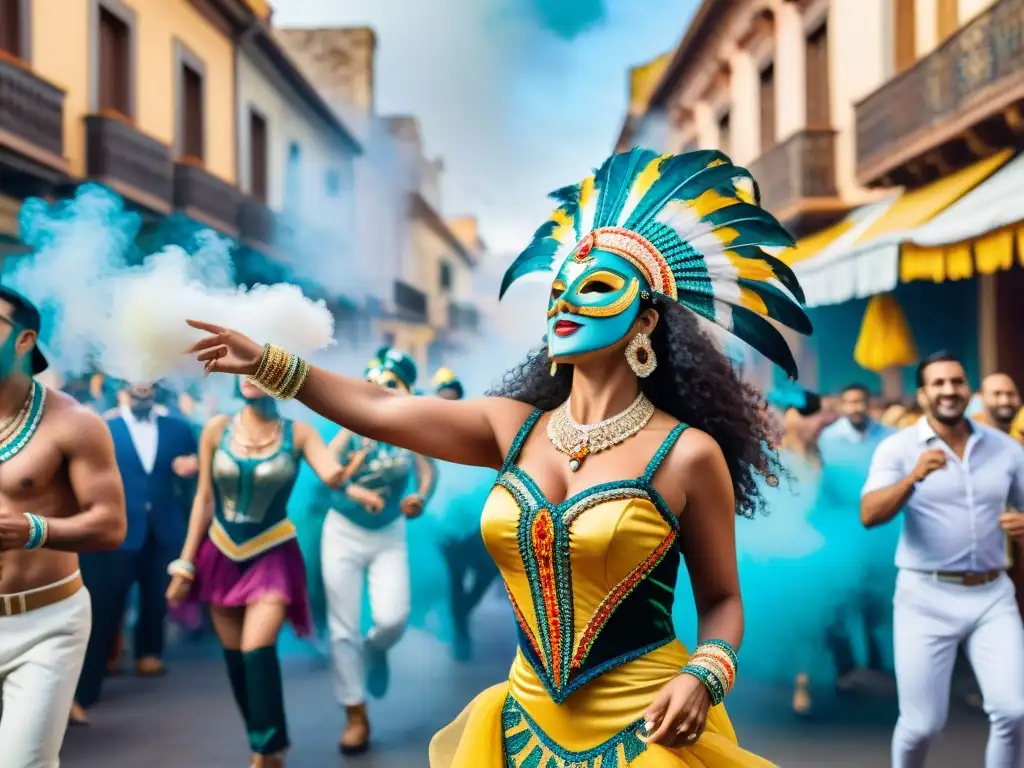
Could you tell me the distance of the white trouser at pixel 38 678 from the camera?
3.22m

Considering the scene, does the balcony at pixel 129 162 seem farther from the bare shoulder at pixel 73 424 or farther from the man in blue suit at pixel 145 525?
the bare shoulder at pixel 73 424

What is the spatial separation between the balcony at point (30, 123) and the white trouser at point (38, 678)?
7.32m

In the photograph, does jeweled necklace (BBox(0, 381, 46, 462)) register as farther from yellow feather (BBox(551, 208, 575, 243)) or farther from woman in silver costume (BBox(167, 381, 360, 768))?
yellow feather (BBox(551, 208, 575, 243))

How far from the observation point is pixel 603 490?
94.0 inches

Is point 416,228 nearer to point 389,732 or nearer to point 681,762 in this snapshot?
point 389,732

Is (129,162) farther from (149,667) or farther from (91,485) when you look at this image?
(91,485)

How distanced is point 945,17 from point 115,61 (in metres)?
9.25

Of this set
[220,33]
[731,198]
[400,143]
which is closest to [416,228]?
[400,143]

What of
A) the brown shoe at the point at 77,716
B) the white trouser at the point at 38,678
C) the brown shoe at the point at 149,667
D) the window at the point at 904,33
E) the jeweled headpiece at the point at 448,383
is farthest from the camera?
the window at the point at 904,33

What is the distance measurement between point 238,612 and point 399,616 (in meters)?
0.98

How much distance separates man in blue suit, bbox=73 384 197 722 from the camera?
20.2 ft

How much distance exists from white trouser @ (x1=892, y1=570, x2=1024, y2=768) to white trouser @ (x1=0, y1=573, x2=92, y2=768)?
9.63 feet

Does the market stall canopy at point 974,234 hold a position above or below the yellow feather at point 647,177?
above

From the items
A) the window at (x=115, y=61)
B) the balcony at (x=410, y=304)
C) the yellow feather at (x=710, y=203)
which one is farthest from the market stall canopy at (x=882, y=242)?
the balcony at (x=410, y=304)
